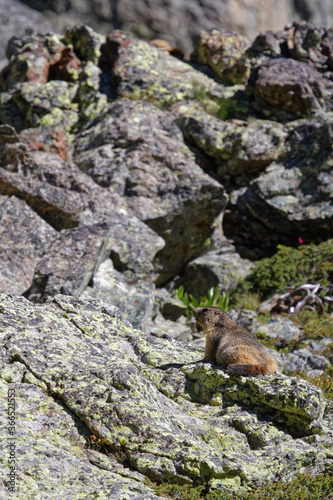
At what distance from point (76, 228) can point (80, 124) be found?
24.6ft

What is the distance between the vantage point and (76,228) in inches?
506

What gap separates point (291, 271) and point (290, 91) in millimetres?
7500

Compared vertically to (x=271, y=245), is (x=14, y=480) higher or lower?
lower

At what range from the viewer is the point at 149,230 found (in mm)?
14820

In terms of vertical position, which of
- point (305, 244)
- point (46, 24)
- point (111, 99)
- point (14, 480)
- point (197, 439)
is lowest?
point (14, 480)

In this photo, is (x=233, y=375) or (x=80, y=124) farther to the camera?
(x=80, y=124)

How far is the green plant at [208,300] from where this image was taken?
15.4 meters

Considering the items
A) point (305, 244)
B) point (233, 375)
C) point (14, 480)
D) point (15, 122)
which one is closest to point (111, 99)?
point (15, 122)

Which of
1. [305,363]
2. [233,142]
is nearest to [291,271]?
[233,142]

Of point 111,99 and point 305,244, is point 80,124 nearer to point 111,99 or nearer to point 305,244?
point 111,99

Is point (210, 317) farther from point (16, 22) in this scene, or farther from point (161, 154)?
point (16, 22)

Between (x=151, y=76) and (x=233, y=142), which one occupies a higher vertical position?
(x=151, y=76)

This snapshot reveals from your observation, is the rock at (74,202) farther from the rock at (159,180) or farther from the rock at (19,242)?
the rock at (159,180)

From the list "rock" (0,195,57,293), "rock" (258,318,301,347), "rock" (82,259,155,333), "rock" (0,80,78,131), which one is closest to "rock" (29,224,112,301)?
"rock" (82,259,155,333)
